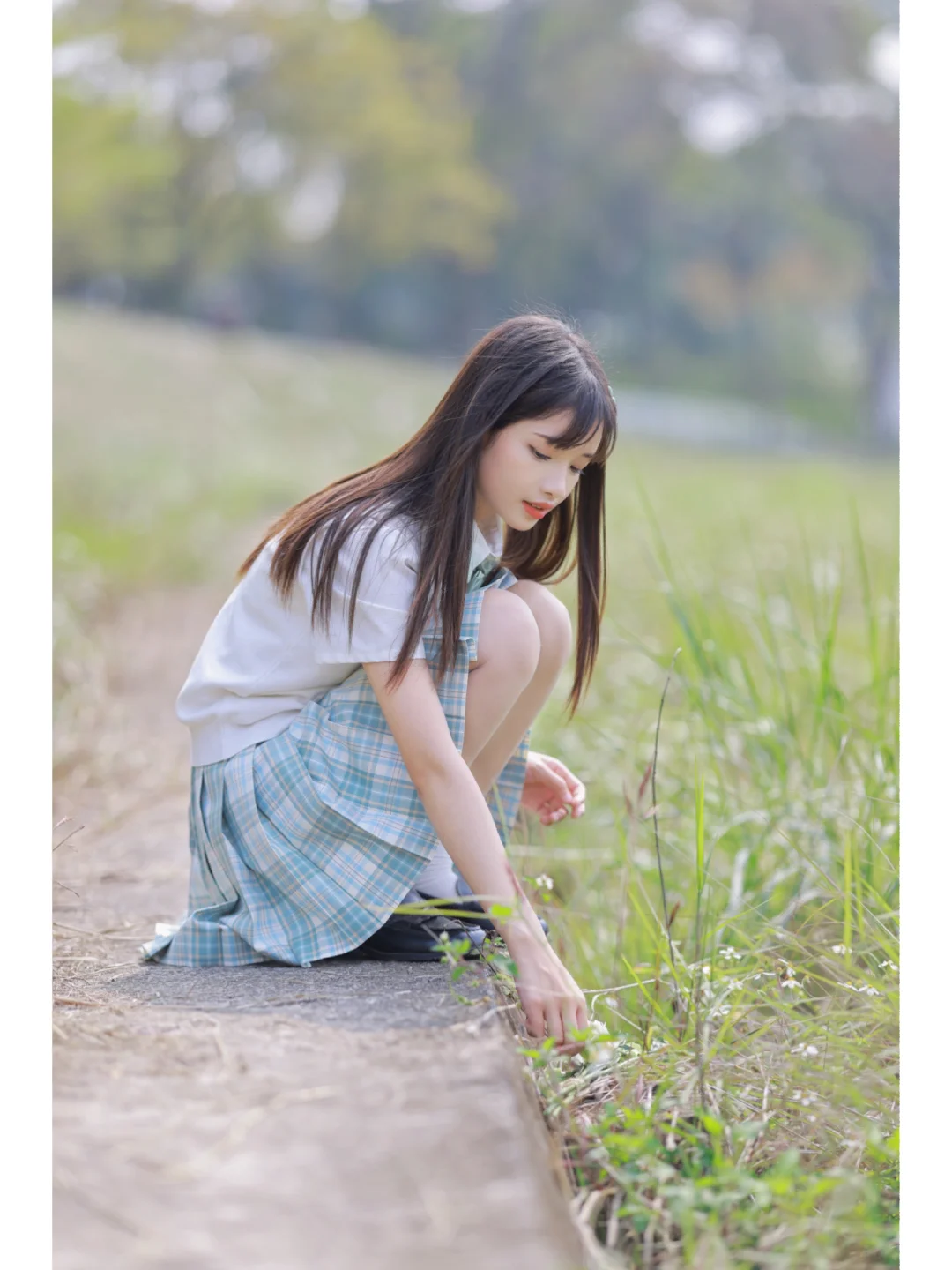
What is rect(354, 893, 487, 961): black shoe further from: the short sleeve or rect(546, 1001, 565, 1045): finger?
the short sleeve

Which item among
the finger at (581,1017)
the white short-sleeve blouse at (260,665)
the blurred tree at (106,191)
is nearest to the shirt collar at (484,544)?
the white short-sleeve blouse at (260,665)

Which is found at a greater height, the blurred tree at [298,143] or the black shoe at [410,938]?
the blurred tree at [298,143]

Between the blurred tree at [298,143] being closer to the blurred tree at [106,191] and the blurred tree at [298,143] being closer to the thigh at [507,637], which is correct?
the blurred tree at [106,191]

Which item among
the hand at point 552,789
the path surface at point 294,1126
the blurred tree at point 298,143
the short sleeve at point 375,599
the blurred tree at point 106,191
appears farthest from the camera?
the blurred tree at point 298,143

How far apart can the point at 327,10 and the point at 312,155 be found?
5.88 feet

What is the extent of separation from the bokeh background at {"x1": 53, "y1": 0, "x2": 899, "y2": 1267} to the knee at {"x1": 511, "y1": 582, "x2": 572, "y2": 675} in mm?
238

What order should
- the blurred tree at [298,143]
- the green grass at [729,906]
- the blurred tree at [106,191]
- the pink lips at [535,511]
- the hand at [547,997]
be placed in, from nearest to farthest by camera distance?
the green grass at [729,906] → the hand at [547,997] → the pink lips at [535,511] → the blurred tree at [106,191] → the blurred tree at [298,143]

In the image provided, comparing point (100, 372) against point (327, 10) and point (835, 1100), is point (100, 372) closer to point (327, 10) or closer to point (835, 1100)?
point (835, 1100)

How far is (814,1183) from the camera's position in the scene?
1033mm

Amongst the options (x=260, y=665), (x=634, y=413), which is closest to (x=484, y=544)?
(x=260, y=665)

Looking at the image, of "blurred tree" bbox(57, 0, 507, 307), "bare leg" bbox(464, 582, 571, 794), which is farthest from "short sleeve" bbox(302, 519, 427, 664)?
"blurred tree" bbox(57, 0, 507, 307)

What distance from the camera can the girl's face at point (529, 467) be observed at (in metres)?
1.47

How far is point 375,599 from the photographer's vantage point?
1.41 meters

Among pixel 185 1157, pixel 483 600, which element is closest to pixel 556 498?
pixel 483 600
